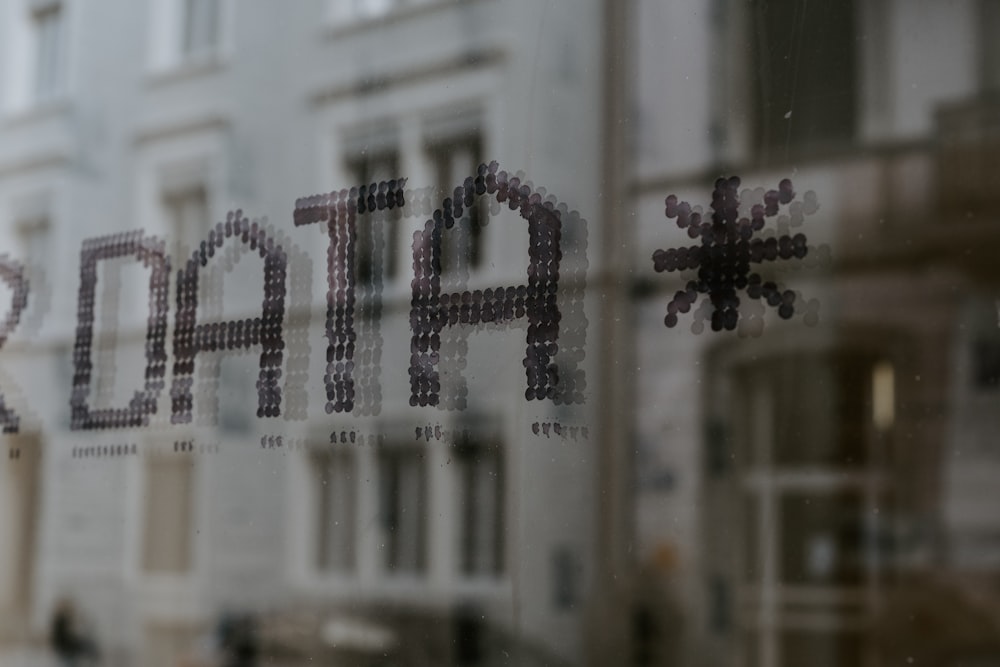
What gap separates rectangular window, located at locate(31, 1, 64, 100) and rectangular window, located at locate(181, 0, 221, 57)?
0.22 metres

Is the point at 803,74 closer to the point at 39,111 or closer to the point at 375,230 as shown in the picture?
the point at 375,230

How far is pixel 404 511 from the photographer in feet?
3.64

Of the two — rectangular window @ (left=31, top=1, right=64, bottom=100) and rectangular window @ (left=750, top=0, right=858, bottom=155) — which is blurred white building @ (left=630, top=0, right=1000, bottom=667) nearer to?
rectangular window @ (left=750, top=0, right=858, bottom=155)

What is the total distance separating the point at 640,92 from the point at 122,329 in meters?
0.67

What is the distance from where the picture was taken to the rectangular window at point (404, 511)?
43.3 inches

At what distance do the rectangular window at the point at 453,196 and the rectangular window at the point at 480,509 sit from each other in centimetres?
18

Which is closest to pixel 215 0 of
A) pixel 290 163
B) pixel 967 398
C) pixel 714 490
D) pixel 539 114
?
pixel 290 163

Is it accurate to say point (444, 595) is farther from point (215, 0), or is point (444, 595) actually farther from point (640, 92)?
point (215, 0)

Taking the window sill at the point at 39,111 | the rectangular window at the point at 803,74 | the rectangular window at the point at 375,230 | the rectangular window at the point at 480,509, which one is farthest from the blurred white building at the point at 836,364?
the window sill at the point at 39,111

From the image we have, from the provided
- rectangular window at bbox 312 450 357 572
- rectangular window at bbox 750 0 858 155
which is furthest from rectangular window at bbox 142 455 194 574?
rectangular window at bbox 750 0 858 155

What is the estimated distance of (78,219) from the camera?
141cm

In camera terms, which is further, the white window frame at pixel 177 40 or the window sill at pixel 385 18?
the white window frame at pixel 177 40

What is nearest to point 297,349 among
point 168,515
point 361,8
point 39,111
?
point 168,515

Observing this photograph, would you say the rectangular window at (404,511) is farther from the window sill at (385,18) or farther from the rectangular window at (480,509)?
the window sill at (385,18)
